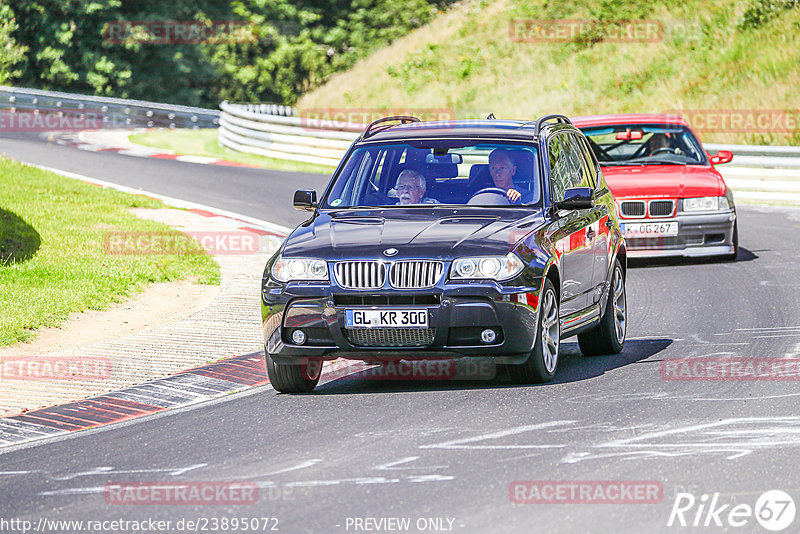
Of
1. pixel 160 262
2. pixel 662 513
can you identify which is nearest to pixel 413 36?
pixel 160 262

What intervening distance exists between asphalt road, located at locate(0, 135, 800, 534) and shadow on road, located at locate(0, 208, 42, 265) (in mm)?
6447

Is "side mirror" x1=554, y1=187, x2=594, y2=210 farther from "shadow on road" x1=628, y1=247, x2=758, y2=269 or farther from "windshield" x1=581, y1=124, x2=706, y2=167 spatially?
"windshield" x1=581, y1=124, x2=706, y2=167

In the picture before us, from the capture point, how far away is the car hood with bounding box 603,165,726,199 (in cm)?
1572

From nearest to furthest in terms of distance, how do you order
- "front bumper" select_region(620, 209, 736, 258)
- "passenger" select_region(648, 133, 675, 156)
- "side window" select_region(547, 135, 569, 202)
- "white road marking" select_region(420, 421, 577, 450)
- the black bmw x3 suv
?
"white road marking" select_region(420, 421, 577, 450) < the black bmw x3 suv < "side window" select_region(547, 135, 569, 202) < "front bumper" select_region(620, 209, 736, 258) < "passenger" select_region(648, 133, 675, 156)

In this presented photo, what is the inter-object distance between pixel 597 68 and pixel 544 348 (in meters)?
30.1

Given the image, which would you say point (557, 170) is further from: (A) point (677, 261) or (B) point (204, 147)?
(B) point (204, 147)

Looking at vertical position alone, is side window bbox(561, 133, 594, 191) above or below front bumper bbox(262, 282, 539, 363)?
above

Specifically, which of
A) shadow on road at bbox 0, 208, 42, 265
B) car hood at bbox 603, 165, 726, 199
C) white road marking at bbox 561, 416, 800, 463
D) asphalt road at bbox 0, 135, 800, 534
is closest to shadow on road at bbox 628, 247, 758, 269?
car hood at bbox 603, 165, 726, 199

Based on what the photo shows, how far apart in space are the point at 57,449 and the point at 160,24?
46.1 m

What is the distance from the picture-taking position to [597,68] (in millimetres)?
38062

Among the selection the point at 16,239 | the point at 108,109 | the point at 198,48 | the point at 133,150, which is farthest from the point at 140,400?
the point at 198,48

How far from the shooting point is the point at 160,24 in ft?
171

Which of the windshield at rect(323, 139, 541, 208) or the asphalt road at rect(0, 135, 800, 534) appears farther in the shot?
the windshield at rect(323, 139, 541, 208)

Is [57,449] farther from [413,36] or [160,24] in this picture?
[160,24]
